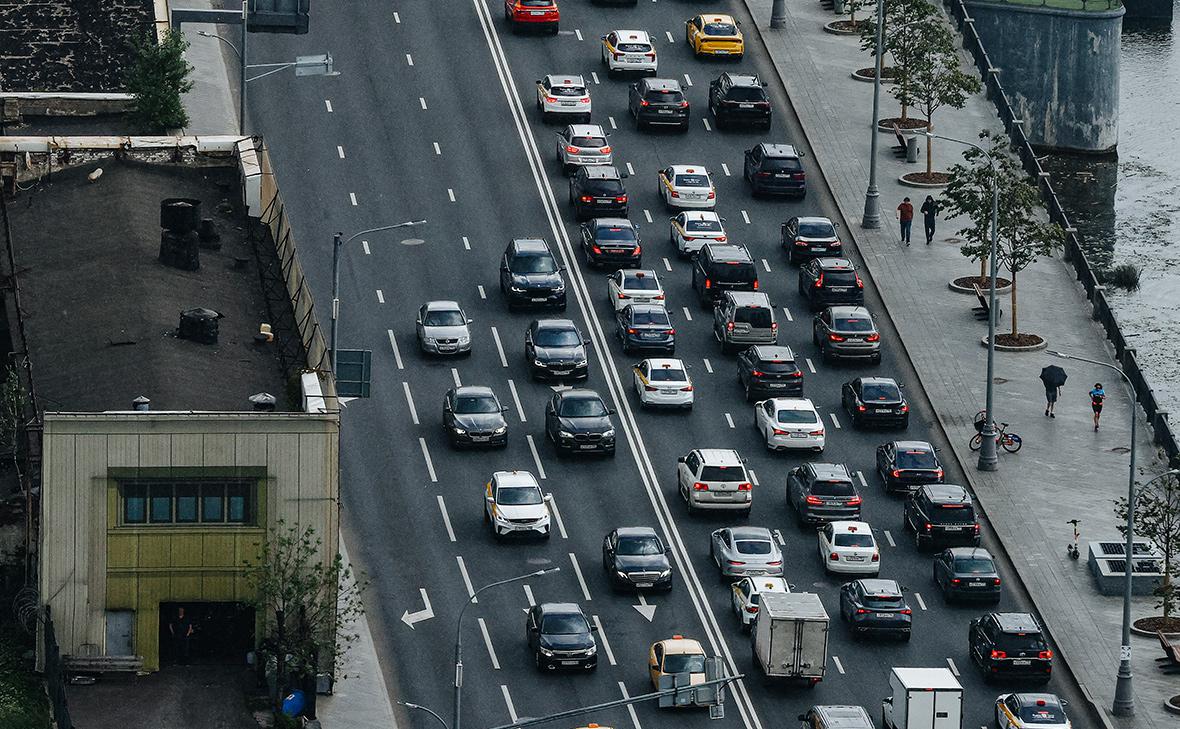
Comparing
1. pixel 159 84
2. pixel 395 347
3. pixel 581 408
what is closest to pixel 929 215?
pixel 581 408

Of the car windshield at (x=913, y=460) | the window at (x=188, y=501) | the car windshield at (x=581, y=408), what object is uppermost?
the window at (x=188, y=501)

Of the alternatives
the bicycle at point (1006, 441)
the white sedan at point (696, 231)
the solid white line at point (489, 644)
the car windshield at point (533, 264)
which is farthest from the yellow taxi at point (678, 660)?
the white sedan at point (696, 231)

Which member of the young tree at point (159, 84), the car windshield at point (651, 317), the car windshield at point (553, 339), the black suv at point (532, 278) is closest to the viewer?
the car windshield at point (553, 339)

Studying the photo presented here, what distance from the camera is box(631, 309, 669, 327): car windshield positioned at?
4338 inches

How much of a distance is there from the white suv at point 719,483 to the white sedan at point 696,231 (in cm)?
1760

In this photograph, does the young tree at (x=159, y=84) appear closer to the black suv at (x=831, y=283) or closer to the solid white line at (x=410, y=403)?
the solid white line at (x=410, y=403)

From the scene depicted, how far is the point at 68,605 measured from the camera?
290 ft

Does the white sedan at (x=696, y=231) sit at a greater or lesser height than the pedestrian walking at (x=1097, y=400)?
greater

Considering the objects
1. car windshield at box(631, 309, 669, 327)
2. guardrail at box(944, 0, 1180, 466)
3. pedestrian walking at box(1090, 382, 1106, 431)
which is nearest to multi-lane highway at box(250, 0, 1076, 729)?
car windshield at box(631, 309, 669, 327)

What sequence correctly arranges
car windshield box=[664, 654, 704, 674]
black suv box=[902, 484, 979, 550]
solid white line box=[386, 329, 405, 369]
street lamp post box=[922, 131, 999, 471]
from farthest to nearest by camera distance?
solid white line box=[386, 329, 405, 369]
street lamp post box=[922, 131, 999, 471]
black suv box=[902, 484, 979, 550]
car windshield box=[664, 654, 704, 674]

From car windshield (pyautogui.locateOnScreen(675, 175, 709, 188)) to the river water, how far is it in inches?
749

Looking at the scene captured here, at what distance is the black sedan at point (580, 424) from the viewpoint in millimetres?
103438

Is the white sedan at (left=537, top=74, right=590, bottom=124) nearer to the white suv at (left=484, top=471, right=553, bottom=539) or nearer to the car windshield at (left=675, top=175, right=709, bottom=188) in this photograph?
the car windshield at (left=675, top=175, right=709, bottom=188)

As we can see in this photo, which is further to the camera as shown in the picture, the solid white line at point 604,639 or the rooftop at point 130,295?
the solid white line at point 604,639
